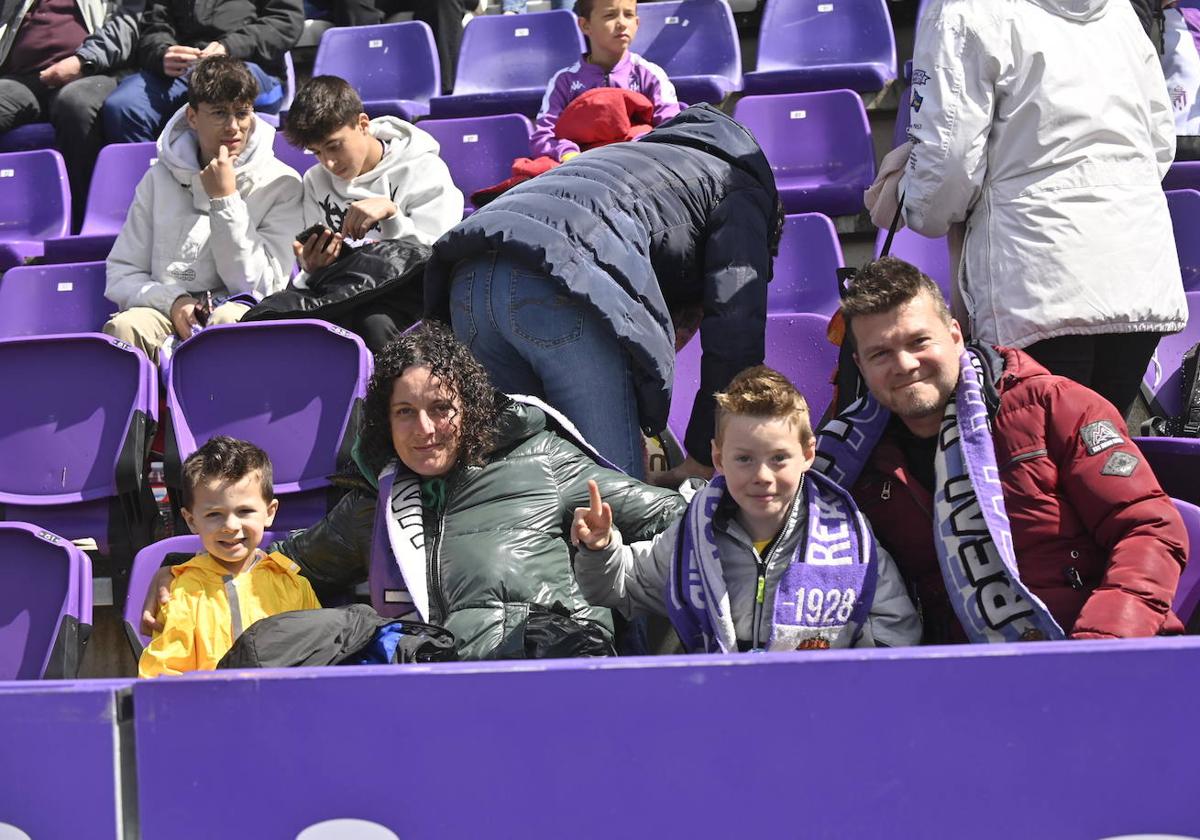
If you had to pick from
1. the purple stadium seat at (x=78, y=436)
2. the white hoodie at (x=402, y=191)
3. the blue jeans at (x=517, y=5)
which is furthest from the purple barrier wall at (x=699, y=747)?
the blue jeans at (x=517, y=5)

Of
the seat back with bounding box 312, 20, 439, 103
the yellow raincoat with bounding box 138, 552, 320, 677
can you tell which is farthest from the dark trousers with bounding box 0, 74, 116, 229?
the yellow raincoat with bounding box 138, 552, 320, 677

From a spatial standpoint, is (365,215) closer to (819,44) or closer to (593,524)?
(593,524)

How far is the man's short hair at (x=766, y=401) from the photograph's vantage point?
8.62 ft

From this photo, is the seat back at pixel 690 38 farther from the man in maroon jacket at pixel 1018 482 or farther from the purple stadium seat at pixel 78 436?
the man in maroon jacket at pixel 1018 482

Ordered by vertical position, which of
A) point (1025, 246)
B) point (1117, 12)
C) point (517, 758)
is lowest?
point (517, 758)

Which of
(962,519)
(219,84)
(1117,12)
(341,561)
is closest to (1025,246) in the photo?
(1117,12)

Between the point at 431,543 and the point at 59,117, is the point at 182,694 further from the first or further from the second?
the point at 59,117

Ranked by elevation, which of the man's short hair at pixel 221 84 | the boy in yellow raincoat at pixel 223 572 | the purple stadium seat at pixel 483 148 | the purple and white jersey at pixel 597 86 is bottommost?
the boy in yellow raincoat at pixel 223 572

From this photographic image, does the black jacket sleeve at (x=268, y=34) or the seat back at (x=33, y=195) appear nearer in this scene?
the seat back at (x=33, y=195)

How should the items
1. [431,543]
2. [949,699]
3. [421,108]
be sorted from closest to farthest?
[949,699], [431,543], [421,108]

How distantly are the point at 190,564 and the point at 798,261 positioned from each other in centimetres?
245

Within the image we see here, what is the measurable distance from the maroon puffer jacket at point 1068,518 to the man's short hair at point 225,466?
1329 mm

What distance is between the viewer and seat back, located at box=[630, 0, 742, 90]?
6.54m

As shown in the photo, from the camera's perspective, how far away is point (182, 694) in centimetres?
190
